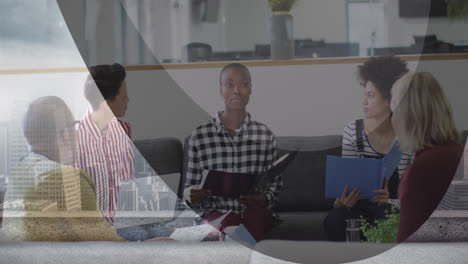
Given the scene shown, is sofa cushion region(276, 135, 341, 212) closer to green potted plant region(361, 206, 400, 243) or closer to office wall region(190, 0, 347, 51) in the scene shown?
green potted plant region(361, 206, 400, 243)

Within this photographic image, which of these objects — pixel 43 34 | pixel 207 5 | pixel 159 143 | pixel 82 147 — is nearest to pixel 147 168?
pixel 159 143

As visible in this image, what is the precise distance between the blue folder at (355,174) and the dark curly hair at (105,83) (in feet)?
2.23

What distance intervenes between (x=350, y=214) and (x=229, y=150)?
1.33ft

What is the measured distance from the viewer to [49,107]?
1432 millimetres

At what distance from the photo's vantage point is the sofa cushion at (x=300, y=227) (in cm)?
143

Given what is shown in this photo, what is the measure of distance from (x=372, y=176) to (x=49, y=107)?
978mm

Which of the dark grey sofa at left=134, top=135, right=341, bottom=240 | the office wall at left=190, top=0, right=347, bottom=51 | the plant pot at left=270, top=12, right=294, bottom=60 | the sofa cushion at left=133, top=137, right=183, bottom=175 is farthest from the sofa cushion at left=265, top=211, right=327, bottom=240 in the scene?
the office wall at left=190, top=0, right=347, bottom=51

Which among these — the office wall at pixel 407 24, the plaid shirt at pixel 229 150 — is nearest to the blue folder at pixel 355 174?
the plaid shirt at pixel 229 150

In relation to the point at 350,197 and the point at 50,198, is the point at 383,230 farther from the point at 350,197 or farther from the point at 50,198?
the point at 50,198

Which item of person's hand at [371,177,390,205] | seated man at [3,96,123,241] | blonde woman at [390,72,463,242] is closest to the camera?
blonde woman at [390,72,463,242]

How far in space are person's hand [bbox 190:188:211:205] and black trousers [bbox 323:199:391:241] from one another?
370mm

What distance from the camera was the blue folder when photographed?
3.79 ft

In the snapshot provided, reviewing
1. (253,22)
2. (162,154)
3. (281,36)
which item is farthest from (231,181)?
(253,22)

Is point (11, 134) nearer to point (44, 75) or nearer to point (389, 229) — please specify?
point (44, 75)
